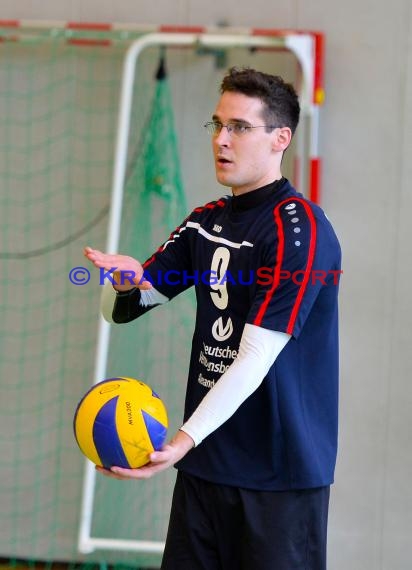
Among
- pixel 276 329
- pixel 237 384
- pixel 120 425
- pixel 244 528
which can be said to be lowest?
pixel 244 528

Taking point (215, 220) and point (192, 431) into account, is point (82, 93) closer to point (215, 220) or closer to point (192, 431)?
point (215, 220)

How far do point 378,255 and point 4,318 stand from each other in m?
1.55

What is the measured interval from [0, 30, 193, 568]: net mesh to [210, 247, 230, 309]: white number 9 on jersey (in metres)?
1.21

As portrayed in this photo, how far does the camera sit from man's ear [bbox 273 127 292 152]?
6.91 feet

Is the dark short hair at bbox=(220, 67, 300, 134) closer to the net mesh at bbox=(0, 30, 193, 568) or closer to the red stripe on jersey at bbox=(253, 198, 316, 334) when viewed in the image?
the red stripe on jersey at bbox=(253, 198, 316, 334)

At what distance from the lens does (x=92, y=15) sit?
3.33 meters

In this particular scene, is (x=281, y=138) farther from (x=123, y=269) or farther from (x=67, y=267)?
(x=67, y=267)

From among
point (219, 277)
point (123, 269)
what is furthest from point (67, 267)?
point (219, 277)

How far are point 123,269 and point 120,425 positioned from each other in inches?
17.4

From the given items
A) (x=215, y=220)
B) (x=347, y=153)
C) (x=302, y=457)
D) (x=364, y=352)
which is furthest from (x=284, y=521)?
(x=347, y=153)

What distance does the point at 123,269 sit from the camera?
2184 millimetres

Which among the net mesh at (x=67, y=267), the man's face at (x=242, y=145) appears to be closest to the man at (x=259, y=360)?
the man's face at (x=242, y=145)

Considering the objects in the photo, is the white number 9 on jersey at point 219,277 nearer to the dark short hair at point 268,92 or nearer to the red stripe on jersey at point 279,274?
the red stripe on jersey at point 279,274

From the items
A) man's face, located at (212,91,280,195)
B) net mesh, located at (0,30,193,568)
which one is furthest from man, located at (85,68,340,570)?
net mesh, located at (0,30,193,568)
